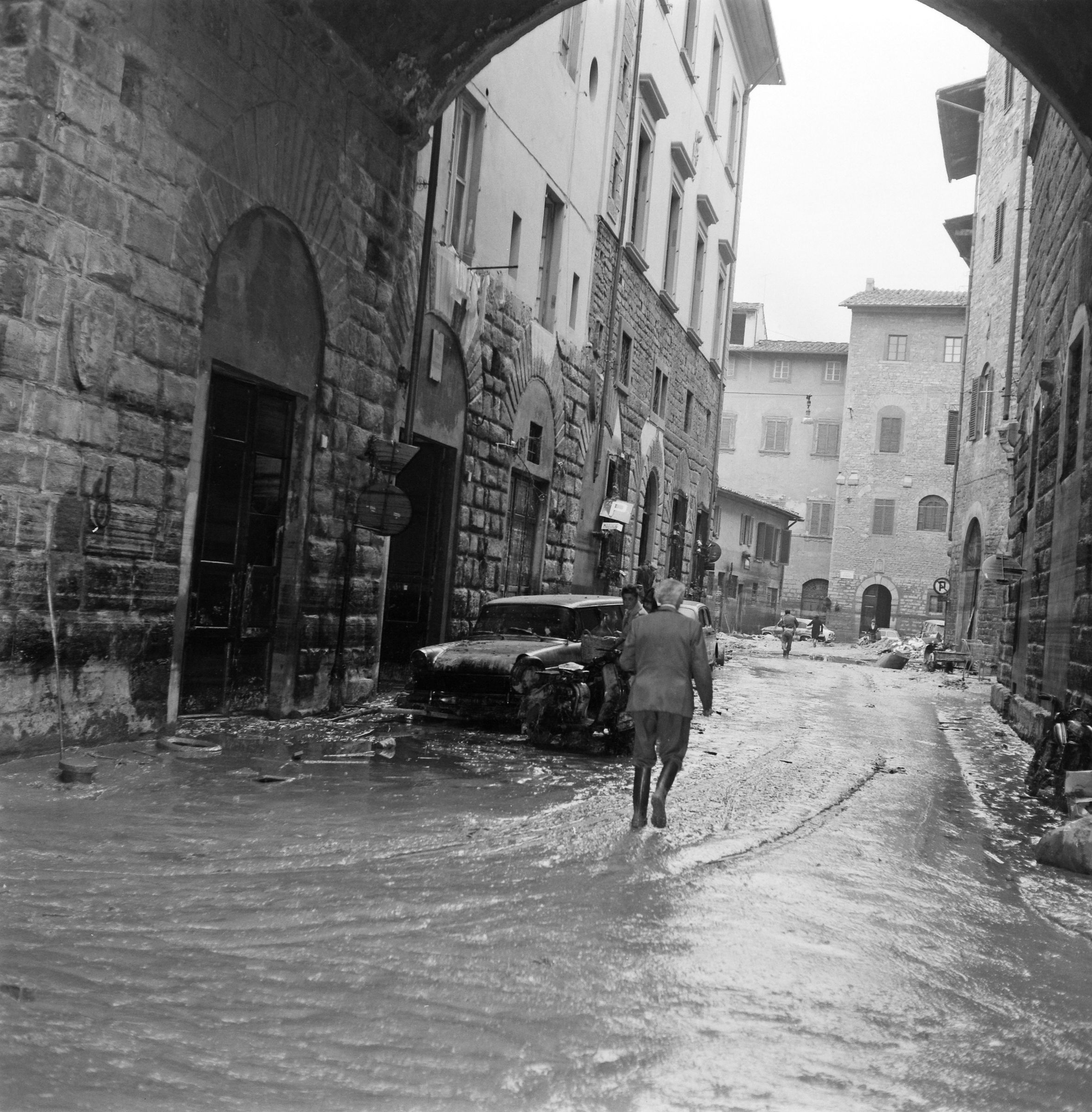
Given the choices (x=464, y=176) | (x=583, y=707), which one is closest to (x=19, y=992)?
(x=583, y=707)

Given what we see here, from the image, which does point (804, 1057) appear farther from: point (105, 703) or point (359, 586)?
point (359, 586)

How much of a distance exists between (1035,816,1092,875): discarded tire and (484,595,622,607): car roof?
594 centimetres

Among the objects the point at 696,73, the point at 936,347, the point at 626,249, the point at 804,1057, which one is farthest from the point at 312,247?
the point at 936,347

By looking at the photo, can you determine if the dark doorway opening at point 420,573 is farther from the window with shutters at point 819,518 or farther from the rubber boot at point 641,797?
the window with shutters at point 819,518

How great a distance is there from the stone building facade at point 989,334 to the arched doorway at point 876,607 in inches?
643

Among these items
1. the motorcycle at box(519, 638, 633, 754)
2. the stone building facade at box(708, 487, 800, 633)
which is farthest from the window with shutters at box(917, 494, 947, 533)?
the motorcycle at box(519, 638, 633, 754)

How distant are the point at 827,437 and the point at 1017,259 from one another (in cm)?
2921

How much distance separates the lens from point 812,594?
5538cm

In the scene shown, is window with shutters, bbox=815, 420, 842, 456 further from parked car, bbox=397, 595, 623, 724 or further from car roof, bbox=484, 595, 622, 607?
parked car, bbox=397, 595, 623, 724

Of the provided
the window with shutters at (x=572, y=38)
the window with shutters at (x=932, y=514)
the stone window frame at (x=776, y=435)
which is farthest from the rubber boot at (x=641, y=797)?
the stone window frame at (x=776, y=435)

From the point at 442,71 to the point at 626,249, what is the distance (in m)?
9.78

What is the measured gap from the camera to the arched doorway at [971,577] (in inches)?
1201

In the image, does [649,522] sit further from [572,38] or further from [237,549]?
[237,549]

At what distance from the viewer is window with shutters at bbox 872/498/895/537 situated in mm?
51531
